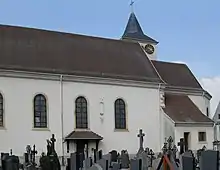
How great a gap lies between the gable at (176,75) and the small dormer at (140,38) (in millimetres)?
1636

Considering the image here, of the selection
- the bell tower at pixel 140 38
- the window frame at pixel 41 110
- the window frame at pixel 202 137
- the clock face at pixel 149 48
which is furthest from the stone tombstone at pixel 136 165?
the clock face at pixel 149 48

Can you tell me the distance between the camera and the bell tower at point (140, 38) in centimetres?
4212

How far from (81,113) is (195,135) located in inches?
384

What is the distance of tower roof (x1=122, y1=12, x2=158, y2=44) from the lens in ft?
139

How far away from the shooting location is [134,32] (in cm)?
4347

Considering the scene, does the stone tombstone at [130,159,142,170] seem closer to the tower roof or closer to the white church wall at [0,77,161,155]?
the white church wall at [0,77,161,155]

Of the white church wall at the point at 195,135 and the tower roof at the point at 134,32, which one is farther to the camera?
the tower roof at the point at 134,32

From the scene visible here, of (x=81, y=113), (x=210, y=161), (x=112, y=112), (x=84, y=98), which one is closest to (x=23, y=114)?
(x=81, y=113)

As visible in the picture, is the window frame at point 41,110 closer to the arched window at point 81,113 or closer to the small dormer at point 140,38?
the arched window at point 81,113

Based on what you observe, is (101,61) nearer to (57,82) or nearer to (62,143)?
(57,82)

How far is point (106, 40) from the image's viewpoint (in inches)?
1438

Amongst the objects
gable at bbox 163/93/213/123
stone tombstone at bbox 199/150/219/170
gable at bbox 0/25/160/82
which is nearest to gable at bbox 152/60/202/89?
gable at bbox 163/93/213/123

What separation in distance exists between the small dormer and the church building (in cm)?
381

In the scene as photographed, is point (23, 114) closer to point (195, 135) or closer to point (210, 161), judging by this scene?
point (195, 135)
